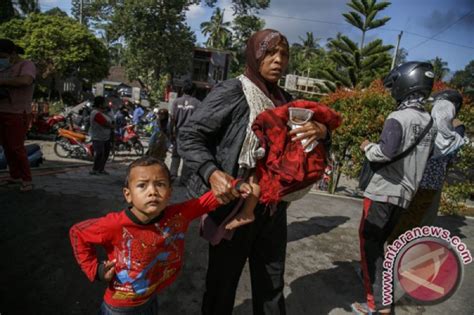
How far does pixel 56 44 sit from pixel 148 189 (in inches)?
1026

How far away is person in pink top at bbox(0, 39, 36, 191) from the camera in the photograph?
11.3ft

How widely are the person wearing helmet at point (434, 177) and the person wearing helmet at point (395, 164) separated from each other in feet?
1.94

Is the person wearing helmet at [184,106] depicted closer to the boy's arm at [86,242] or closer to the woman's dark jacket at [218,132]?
the woman's dark jacket at [218,132]

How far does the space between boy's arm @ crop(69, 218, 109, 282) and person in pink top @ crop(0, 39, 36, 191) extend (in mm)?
2749

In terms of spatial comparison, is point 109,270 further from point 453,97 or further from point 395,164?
point 453,97

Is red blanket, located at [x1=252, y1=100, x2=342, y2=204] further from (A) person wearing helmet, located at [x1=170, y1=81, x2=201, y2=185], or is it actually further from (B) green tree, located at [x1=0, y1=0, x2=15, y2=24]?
(B) green tree, located at [x1=0, y1=0, x2=15, y2=24]

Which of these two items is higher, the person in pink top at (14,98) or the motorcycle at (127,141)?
the person in pink top at (14,98)

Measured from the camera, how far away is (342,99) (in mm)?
6352

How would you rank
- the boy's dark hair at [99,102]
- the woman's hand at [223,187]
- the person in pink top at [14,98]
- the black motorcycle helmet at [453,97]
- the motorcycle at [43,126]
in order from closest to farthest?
the woman's hand at [223,187] < the black motorcycle helmet at [453,97] < the person in pink top at [14,98] < the boy's dark hair at [99,102] < the motorcycle at [43,126]

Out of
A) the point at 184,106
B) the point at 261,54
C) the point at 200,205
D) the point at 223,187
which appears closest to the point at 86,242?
the point at 200,205

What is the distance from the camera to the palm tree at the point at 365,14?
64.1 feet

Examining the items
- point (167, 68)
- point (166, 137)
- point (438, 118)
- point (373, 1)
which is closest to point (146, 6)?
point (167, 68)

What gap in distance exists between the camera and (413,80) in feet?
7.55

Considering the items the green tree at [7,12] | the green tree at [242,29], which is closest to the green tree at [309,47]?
the green tree at [242,29]
